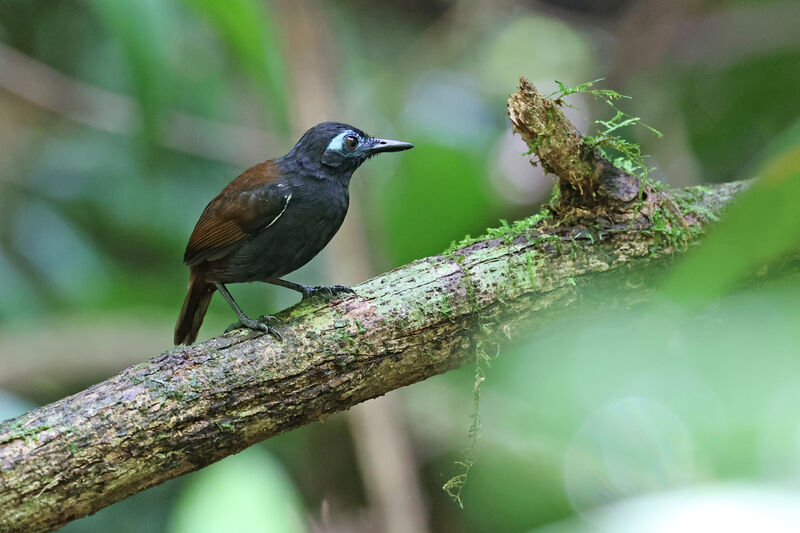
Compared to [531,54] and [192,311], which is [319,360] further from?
[531,54]

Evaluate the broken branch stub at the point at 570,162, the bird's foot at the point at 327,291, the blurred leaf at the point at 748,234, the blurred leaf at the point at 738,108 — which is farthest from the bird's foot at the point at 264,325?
the blurred leaf at the point at 738,108

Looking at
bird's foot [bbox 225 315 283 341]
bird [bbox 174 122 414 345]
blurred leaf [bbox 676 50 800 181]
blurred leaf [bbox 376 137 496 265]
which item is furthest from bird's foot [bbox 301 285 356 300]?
blurred leaf [bbox 676 50 800 181]

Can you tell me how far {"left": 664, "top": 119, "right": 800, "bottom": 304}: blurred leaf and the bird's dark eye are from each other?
1.96m

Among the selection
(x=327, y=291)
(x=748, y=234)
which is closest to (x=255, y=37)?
(x=327, y=291)

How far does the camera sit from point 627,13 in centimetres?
560

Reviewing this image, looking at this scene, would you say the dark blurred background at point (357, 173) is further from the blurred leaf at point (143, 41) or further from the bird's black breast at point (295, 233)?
the bird's black breast at point (295, 233)

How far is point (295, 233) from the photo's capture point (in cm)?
275

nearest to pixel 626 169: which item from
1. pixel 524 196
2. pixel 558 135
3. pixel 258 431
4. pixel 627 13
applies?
pixel 558 135

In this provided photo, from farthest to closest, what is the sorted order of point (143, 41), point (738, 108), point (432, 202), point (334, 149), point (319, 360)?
point (738, 108), point (432, 202), point (143, 41), point (334, 149), point (319, 360)

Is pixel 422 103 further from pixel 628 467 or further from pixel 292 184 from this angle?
pixel 628 467

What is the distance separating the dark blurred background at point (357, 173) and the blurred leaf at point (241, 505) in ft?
0.04

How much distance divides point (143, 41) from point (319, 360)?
6.72ft

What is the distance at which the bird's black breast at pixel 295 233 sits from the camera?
2.75 meters

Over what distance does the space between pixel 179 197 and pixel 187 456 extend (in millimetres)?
3689
